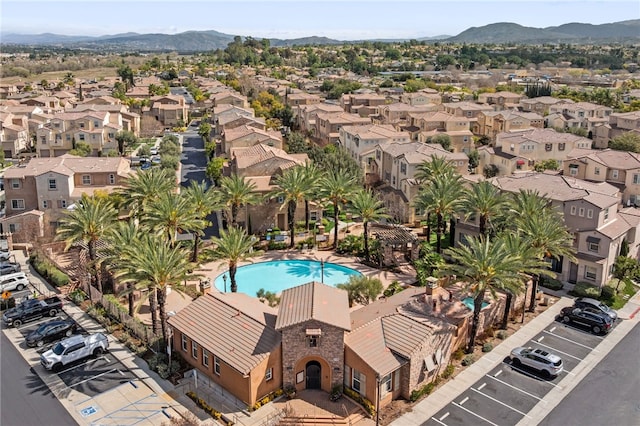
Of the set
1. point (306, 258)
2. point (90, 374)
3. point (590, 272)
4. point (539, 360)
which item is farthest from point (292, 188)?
point (539, 360)

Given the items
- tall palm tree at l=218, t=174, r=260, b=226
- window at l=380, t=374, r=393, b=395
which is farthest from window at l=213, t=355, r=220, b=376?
tall palm tree at l=218, t=174, r=260, b=226

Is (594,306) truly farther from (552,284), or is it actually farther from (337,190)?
(337,190)

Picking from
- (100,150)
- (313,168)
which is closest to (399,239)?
(313,168)

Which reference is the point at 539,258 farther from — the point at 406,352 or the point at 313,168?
the point at 313,168

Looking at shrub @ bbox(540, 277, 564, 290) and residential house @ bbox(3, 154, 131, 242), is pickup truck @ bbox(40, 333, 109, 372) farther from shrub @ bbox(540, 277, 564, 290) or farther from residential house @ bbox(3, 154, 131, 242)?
shrub @ bbox(540, 277, 564, 290)

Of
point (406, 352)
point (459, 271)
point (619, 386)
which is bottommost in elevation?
point (619, 386)
